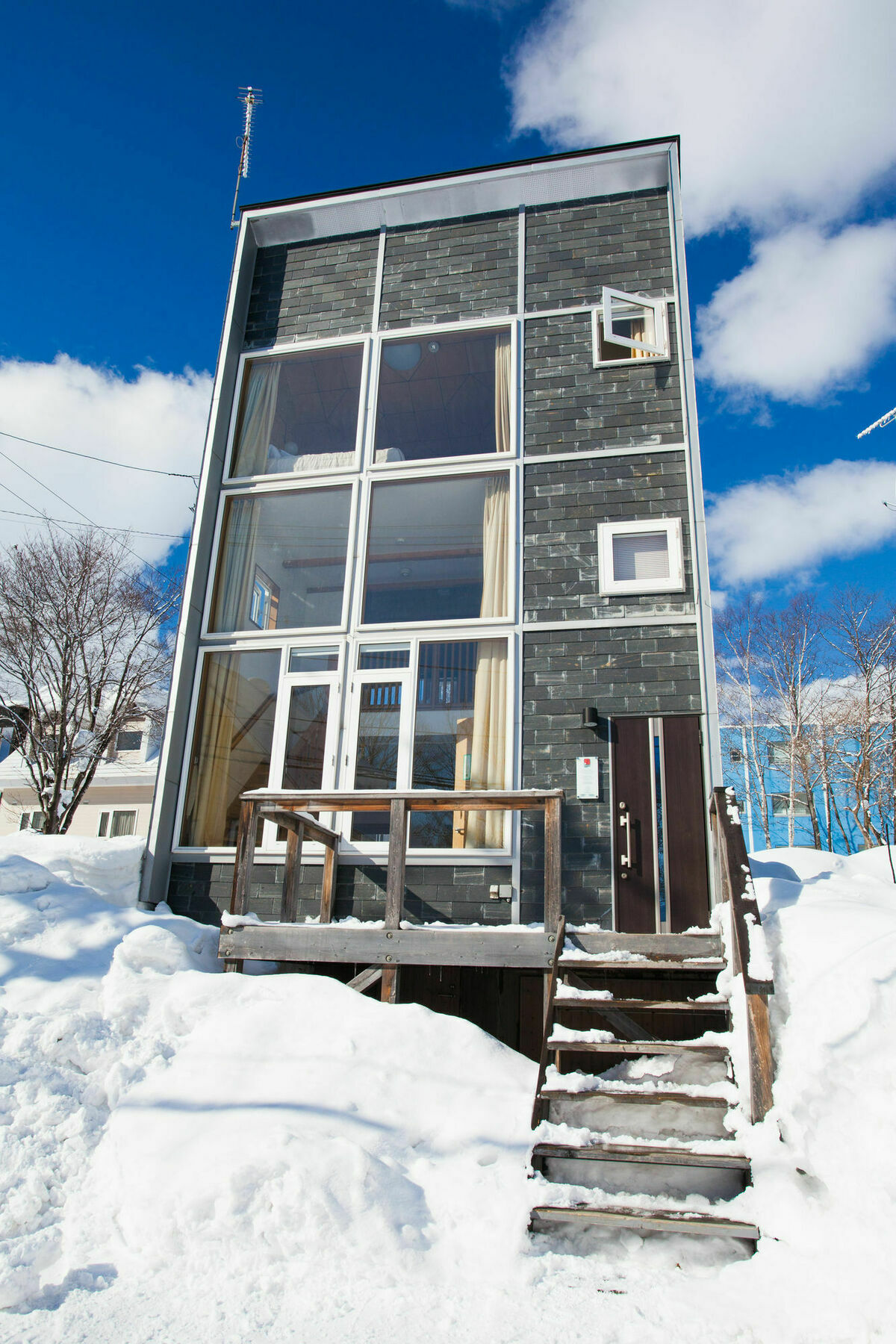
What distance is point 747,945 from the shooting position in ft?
11.9

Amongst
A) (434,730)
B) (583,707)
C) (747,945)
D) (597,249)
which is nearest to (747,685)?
(597,249)

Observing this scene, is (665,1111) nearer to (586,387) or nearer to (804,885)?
(804,885)

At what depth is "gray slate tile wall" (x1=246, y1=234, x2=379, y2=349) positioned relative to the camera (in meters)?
8.39

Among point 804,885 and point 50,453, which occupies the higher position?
point 50,453

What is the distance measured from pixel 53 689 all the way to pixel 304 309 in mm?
8488

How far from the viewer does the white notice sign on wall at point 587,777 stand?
628 cm

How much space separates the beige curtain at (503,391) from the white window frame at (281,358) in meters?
1.30

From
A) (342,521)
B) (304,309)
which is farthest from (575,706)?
(304,309)

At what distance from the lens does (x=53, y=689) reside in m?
13.8

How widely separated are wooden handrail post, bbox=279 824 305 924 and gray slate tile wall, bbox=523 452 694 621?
2618mm

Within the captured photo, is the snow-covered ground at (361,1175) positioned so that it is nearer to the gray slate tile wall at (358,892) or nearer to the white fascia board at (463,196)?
the gray slate tile wall at (358,892)

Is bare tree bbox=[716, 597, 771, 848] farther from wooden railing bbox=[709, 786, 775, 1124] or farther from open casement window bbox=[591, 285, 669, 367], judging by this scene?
wooden railing bbox=[709, 786, 775, 1124]

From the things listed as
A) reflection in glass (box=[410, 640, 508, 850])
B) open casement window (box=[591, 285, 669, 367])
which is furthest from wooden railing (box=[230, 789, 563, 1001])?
open casement window (box=[591, 285, 669, 367])

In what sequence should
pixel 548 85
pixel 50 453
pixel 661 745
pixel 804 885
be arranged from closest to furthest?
pixel 804 885 → pixel 661 745 → pixel 548 85 → pixel 50 453
